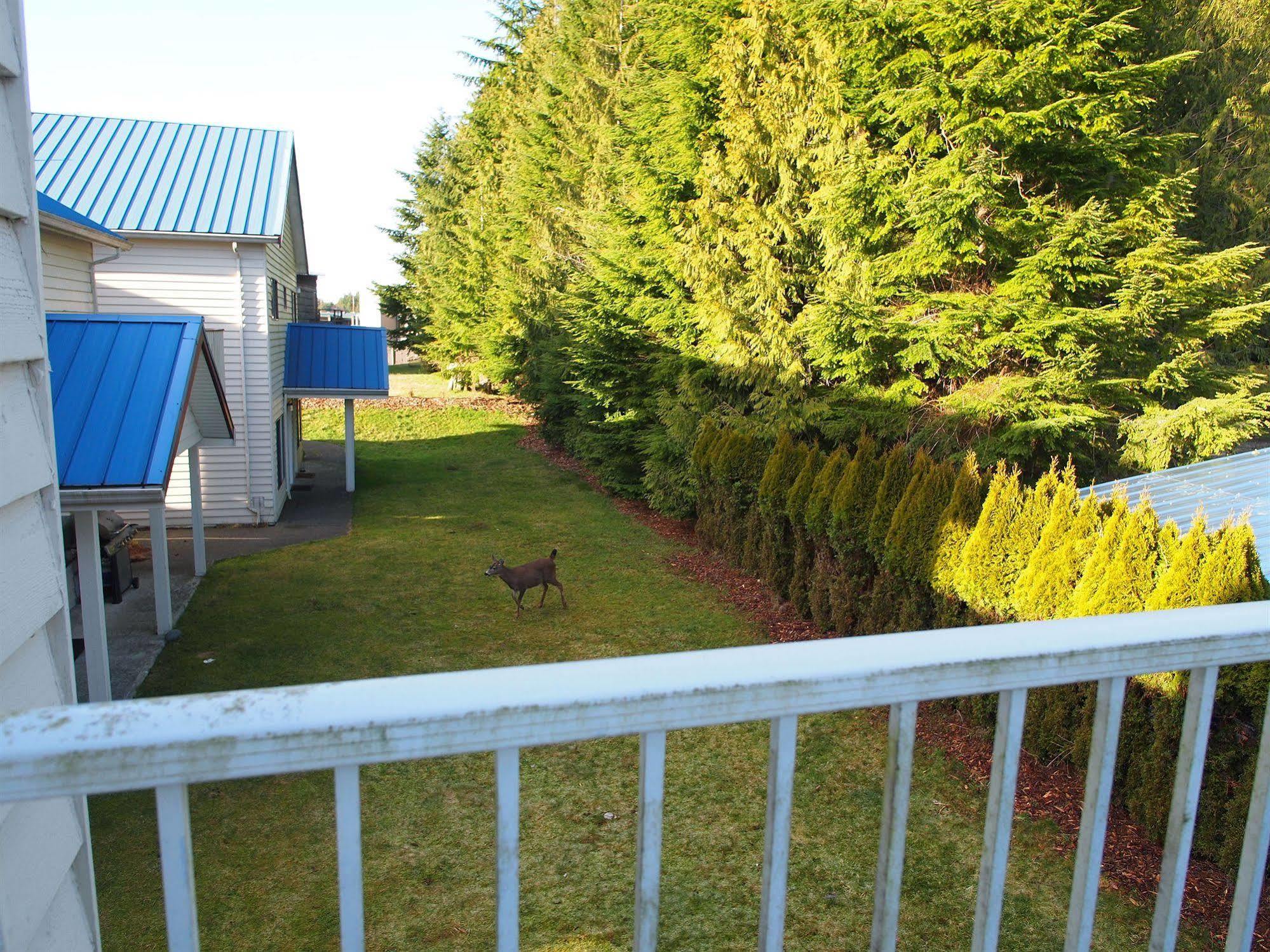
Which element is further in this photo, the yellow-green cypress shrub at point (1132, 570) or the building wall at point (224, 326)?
the building wall at point (224, 326)

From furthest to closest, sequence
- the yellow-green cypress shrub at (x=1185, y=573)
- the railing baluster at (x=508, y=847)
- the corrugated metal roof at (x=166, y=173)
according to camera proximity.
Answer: the corrugated metal roof at (x=166, y=173), the yellow-green cypress shrub at (x=1185, y=573), the railing baluster at (x=508, y=847)

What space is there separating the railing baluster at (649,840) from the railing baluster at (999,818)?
0.42 m

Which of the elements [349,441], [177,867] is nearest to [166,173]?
[349,441]

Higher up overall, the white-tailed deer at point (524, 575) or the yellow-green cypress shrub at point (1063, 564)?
the yellow-green cypress shrub at point (1063, 564)

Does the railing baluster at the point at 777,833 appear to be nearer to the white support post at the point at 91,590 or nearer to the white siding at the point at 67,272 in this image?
the white support post at the point at 91,590

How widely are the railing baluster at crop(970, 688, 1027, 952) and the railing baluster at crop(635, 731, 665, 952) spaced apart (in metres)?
0.42

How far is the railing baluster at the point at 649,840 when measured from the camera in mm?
983

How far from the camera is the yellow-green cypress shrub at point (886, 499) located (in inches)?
319

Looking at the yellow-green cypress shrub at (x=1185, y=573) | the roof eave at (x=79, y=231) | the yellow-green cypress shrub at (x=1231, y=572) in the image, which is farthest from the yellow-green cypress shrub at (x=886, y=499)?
the roof eave at (x=79, y=231)

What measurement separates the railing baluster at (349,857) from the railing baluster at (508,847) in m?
A: 0.15

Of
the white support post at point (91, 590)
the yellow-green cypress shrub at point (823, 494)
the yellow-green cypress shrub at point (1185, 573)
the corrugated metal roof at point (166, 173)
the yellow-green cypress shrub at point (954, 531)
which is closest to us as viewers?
the yellow-green cypress shrub at point (1185, 573)

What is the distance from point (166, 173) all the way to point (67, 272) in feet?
17.4

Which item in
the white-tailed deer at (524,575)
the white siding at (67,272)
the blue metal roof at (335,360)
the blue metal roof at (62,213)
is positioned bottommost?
the white-tailed deer at (524,575)

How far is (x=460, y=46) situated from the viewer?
1261 inches
